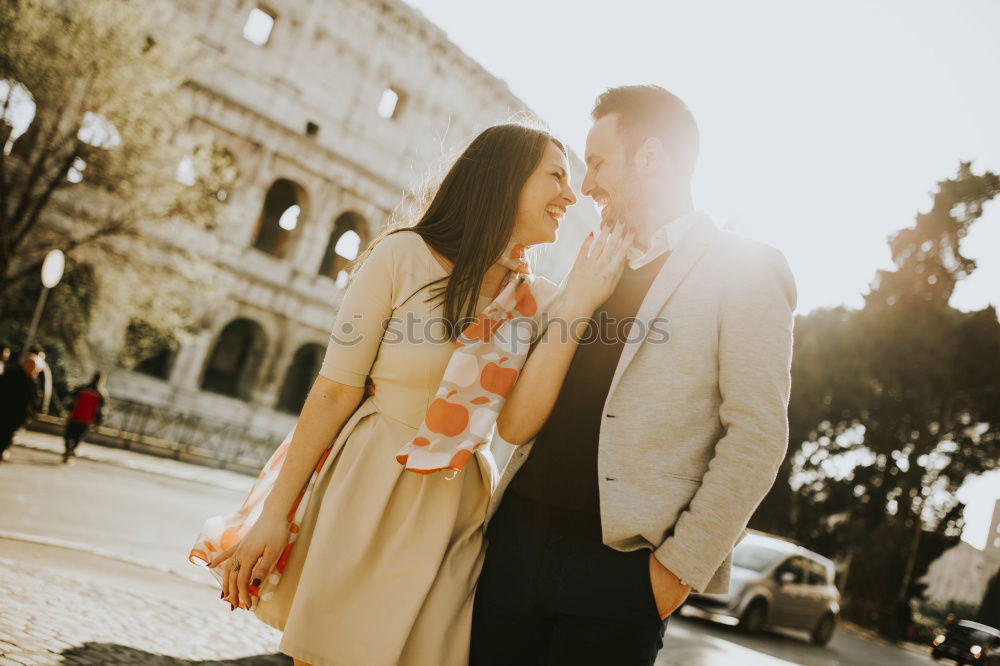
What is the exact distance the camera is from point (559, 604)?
1995 mm

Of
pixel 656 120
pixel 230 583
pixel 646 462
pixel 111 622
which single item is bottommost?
pixel 111 622

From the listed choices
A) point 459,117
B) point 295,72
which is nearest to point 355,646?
point 295,72

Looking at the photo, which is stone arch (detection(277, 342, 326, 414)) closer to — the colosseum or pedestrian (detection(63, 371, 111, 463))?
the colosseum

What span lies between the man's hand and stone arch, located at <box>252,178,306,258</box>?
85.1 feet

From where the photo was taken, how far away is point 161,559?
7297 mm

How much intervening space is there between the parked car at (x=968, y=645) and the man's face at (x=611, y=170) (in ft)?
83.7

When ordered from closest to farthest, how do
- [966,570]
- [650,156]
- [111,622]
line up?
[650,156] → [111,622] → [966,570]

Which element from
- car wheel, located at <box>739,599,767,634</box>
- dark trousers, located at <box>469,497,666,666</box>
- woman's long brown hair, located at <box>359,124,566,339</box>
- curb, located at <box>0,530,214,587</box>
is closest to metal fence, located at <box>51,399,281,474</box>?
curb, located at <box>0,530,214,587</box>

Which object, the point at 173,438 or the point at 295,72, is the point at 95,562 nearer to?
the point at 173,438

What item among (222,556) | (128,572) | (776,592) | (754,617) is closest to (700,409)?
(222,556)

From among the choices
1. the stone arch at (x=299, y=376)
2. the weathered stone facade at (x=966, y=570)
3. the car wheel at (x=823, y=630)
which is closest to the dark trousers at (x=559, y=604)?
the car wheel at (x=823, y=630)

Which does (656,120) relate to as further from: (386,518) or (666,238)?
(386,518)

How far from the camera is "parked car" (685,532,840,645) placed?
13.1m

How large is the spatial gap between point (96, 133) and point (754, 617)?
1677 cm
